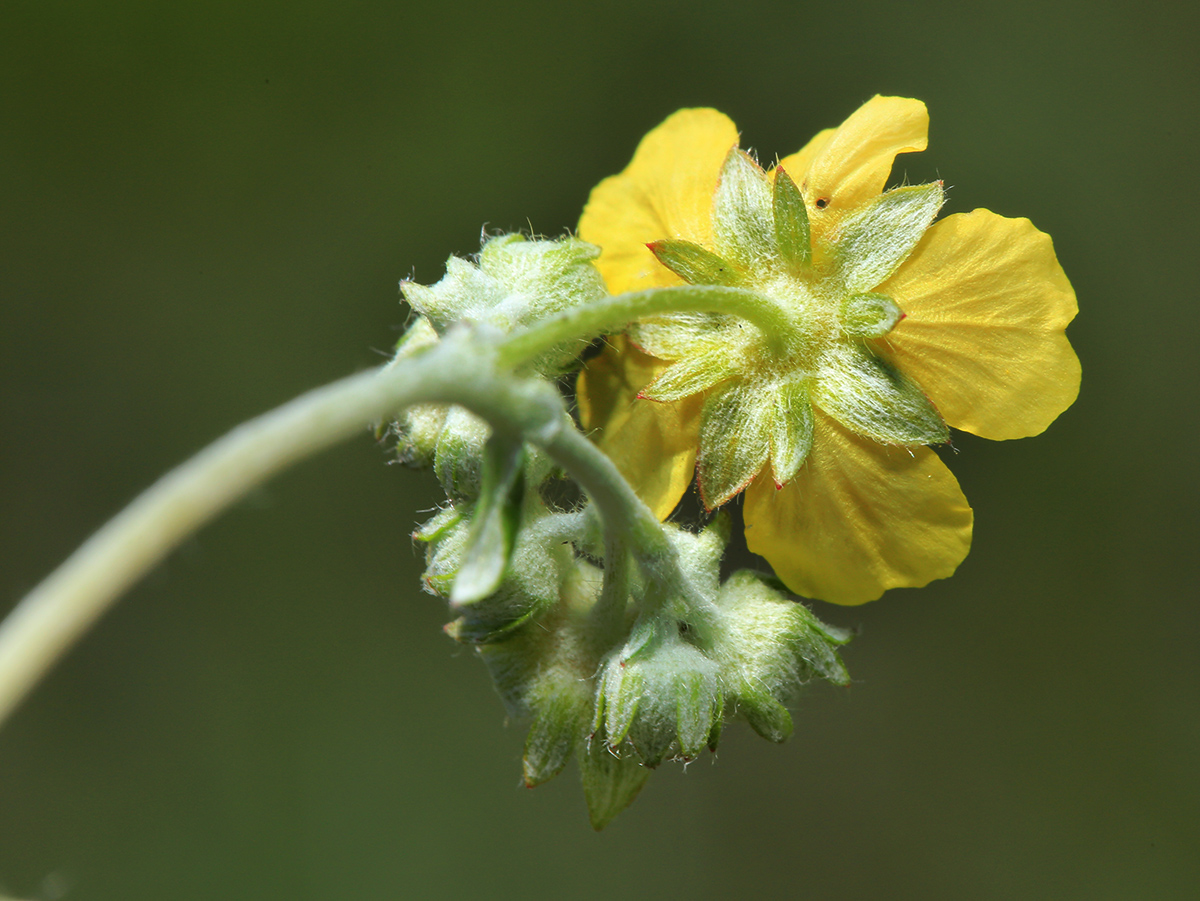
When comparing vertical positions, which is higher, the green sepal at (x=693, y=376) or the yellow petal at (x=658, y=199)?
the yellow petal at (x=658, y=199)

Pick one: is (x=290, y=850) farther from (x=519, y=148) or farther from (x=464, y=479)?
(x=464, y=479)

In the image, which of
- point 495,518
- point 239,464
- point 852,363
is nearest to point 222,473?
point 239,464

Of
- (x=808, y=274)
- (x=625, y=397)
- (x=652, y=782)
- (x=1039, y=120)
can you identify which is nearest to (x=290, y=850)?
(x=652, y=782)

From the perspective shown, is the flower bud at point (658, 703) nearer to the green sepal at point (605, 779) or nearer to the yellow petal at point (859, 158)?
the green sepal at point (605, 779)

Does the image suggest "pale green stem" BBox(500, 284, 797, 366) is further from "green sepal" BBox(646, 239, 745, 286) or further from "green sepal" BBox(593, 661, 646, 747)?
"green sepal" BBox(593, 661, 646, 747)

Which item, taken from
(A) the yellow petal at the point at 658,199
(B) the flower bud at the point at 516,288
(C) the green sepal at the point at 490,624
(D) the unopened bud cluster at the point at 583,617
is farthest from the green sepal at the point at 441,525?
(A) the yellow petal at the point at 658,199

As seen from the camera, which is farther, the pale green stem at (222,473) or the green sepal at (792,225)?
the green sepal at (792,225)

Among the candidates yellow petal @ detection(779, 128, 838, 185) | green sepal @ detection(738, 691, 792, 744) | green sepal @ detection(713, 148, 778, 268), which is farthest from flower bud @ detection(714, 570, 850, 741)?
yellow petal @ detection(779, 128, 838, 185)
